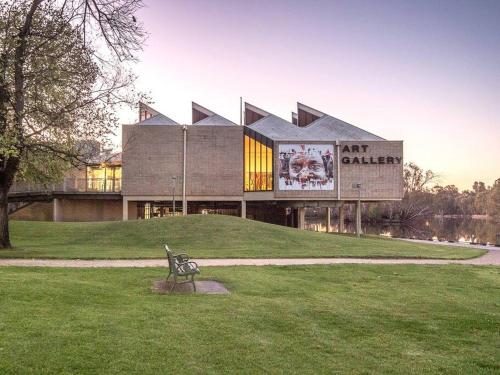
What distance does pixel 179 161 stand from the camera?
45.0 meters

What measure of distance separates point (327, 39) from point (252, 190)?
16010mm

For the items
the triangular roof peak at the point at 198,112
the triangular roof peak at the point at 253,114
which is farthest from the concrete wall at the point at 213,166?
the triangular roof peak at the point at 198,112

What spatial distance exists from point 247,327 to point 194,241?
17.4 m

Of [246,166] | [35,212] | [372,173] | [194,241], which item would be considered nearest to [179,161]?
[246,166]

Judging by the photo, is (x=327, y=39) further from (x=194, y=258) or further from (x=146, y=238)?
(x=194, y=258)

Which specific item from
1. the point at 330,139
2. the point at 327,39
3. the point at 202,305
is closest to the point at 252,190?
the point at 330,139

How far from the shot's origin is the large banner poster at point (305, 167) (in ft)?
144

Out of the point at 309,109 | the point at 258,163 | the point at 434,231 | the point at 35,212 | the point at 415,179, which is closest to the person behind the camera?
the point at 258,163

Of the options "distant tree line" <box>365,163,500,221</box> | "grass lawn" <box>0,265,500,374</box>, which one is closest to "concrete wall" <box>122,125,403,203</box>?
"grass lawn" <box>0,265,500,374</box>

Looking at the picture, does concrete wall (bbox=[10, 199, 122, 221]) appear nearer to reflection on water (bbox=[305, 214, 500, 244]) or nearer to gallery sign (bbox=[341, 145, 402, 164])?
gallery sign (bbox=[341, 145, 402, 164])

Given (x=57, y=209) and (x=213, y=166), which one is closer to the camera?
(x=213, y=166)

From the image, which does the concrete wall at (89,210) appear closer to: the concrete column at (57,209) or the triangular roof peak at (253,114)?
the concrete column at (57,209)

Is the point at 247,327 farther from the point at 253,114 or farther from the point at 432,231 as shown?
the point at 432,231

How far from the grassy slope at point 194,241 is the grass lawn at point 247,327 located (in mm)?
8271
